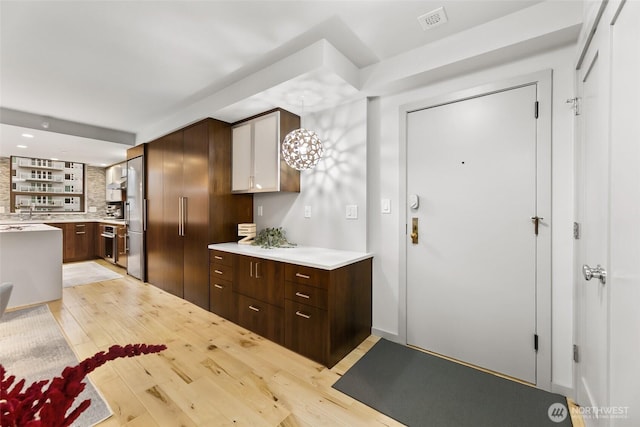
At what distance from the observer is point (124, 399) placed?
70.2 inches

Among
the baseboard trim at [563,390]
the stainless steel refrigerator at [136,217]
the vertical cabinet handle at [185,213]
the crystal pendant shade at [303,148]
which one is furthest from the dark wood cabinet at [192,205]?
the baseboard trim at [563,390]

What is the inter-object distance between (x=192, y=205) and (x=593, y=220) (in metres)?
3.64

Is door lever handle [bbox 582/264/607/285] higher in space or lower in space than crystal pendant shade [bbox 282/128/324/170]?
lower

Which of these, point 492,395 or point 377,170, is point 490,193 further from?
point 492,395

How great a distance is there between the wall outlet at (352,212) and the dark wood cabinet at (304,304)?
435 mm

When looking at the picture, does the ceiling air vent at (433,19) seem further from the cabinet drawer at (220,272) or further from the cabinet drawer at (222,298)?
the cabinet drawer at (222,298)

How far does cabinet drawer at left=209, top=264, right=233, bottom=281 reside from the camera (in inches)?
116

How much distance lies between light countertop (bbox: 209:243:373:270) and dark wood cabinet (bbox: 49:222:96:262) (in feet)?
16.9

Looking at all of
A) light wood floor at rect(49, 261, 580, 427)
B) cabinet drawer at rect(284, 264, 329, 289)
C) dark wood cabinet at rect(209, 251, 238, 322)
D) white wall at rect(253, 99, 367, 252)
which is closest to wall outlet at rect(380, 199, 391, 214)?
white wall at rect(253, 99, 367, 252)

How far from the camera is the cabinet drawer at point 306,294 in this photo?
7.14 feet

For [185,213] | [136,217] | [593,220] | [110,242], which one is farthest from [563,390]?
[110,242]

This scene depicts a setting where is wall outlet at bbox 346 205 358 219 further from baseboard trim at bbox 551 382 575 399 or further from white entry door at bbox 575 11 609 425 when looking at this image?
baseboard trim at bbox 551 382 575 399

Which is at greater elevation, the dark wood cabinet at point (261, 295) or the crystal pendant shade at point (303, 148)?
the crystal pendant shade at point (303, 148)

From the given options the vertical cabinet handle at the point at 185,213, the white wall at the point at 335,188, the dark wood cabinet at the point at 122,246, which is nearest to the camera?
the white wall at the point at 335,188
